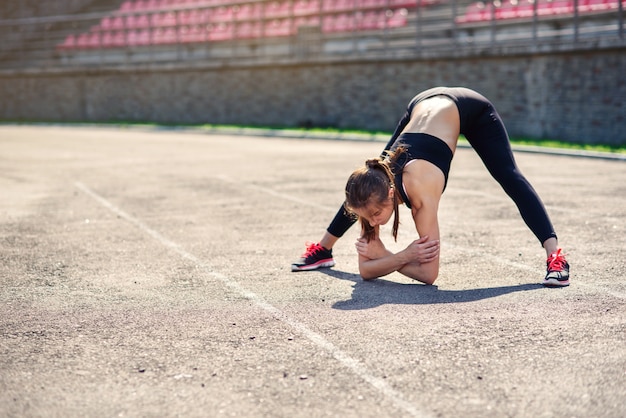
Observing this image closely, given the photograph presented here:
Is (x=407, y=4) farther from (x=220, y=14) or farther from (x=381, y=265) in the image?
(x=381, y=265)

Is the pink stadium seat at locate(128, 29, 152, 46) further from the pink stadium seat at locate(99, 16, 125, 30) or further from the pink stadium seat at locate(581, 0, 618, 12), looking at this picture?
the pink stadium seat at locate(581, 0, 618, 12)

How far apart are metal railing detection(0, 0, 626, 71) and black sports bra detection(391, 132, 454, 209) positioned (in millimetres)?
12554

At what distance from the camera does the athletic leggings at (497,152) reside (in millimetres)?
5844

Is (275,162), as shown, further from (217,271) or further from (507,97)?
(217,271)

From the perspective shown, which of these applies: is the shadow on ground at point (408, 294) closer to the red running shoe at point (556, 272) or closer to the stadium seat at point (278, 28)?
the red running shoe at point (556, 272)

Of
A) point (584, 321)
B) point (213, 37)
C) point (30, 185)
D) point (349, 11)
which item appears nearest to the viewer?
point (584, 321)

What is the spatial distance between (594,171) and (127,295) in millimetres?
9262

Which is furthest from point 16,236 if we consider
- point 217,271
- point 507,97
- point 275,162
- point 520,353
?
point 507,97

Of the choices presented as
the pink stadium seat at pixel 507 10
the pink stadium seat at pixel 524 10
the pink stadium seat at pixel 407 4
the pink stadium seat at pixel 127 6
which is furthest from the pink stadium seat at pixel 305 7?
the pink stadium seat at pixel 127 6

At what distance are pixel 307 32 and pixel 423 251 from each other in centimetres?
2052

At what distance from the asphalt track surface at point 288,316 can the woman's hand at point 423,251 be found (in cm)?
24

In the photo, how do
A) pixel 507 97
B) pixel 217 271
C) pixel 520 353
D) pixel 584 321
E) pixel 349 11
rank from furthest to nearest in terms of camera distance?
pixel 349 11
pixel 507 97
pixel 217 271
pixel 584 321
pixel 520 353

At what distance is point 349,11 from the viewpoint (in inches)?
1023

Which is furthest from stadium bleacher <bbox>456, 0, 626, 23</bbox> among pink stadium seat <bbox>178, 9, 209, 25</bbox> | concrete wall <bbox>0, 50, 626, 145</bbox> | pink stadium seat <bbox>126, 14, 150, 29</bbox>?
pink stadium seat <bbox>126, 14, 150, 29</bbox>
